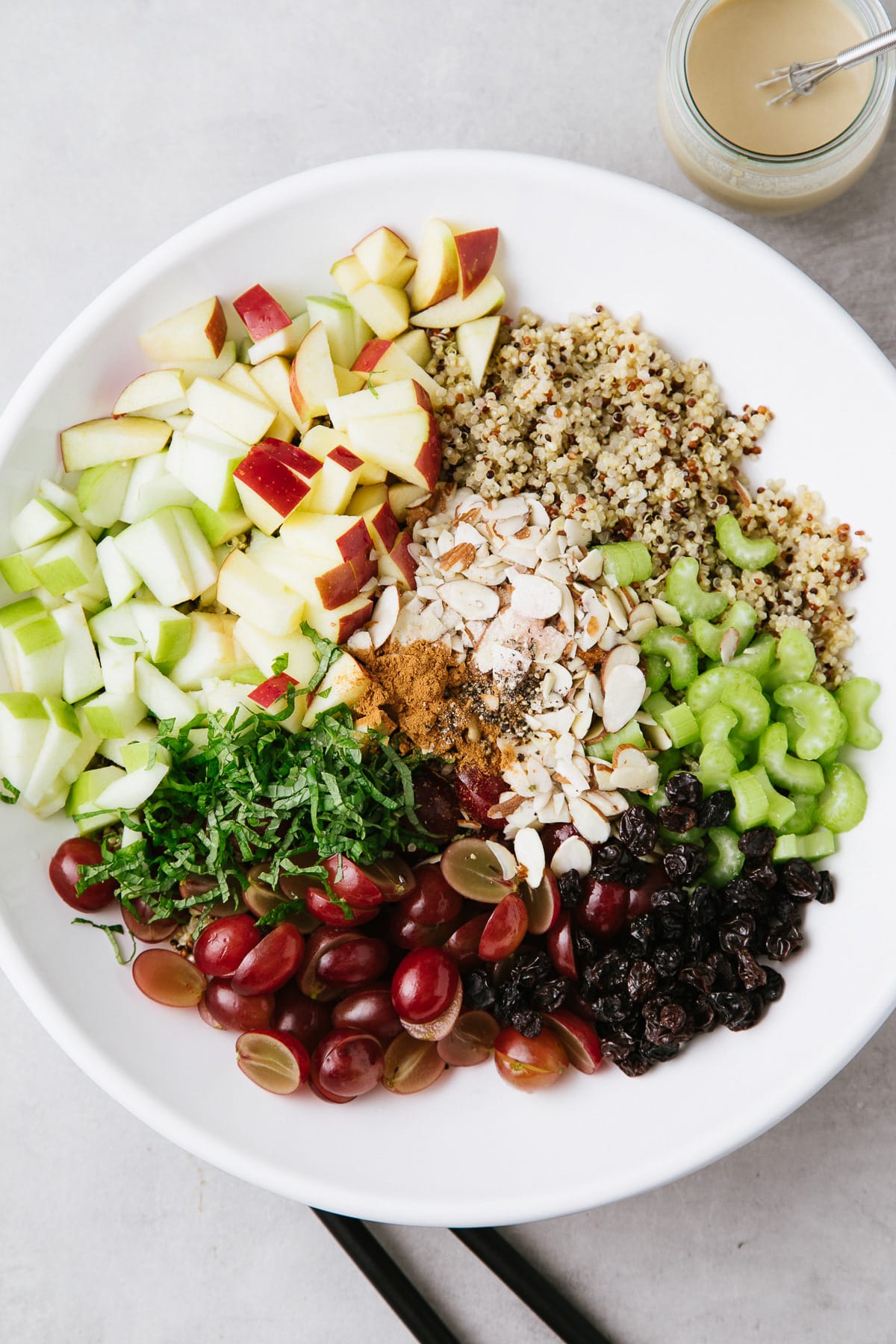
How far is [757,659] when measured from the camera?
4.35ft

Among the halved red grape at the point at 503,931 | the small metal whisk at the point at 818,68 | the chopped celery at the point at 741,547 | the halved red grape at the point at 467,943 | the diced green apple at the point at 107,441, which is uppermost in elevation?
the small metal whisk at the point at 818,68

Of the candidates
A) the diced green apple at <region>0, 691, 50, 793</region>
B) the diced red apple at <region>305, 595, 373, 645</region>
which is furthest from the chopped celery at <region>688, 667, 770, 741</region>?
the diced green apple at <region>0, 691, 50, 793</region>

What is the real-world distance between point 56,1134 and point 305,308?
1470mm

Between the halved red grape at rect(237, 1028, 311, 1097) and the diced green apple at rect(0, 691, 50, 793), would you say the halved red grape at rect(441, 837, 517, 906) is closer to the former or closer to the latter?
the halved red grape at rect(237, 1028, 311, 1097)

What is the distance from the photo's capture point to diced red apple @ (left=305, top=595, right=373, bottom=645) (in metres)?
1.34

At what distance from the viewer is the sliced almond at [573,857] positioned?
4.43ft

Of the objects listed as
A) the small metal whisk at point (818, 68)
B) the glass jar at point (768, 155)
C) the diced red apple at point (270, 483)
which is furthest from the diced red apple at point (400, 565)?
the small metal whisk at point (818, 68)

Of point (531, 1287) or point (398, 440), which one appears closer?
point (398, 440)

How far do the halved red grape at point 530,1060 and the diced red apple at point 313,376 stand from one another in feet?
3.06

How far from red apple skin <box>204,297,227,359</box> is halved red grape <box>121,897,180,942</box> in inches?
31.9

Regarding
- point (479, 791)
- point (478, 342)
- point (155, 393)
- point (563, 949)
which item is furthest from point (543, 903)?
point (155, 393)

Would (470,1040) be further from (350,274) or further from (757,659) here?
(350,274)

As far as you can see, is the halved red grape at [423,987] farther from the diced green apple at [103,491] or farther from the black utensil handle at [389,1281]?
the diced green apple at [103,491]

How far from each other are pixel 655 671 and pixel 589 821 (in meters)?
0.24
